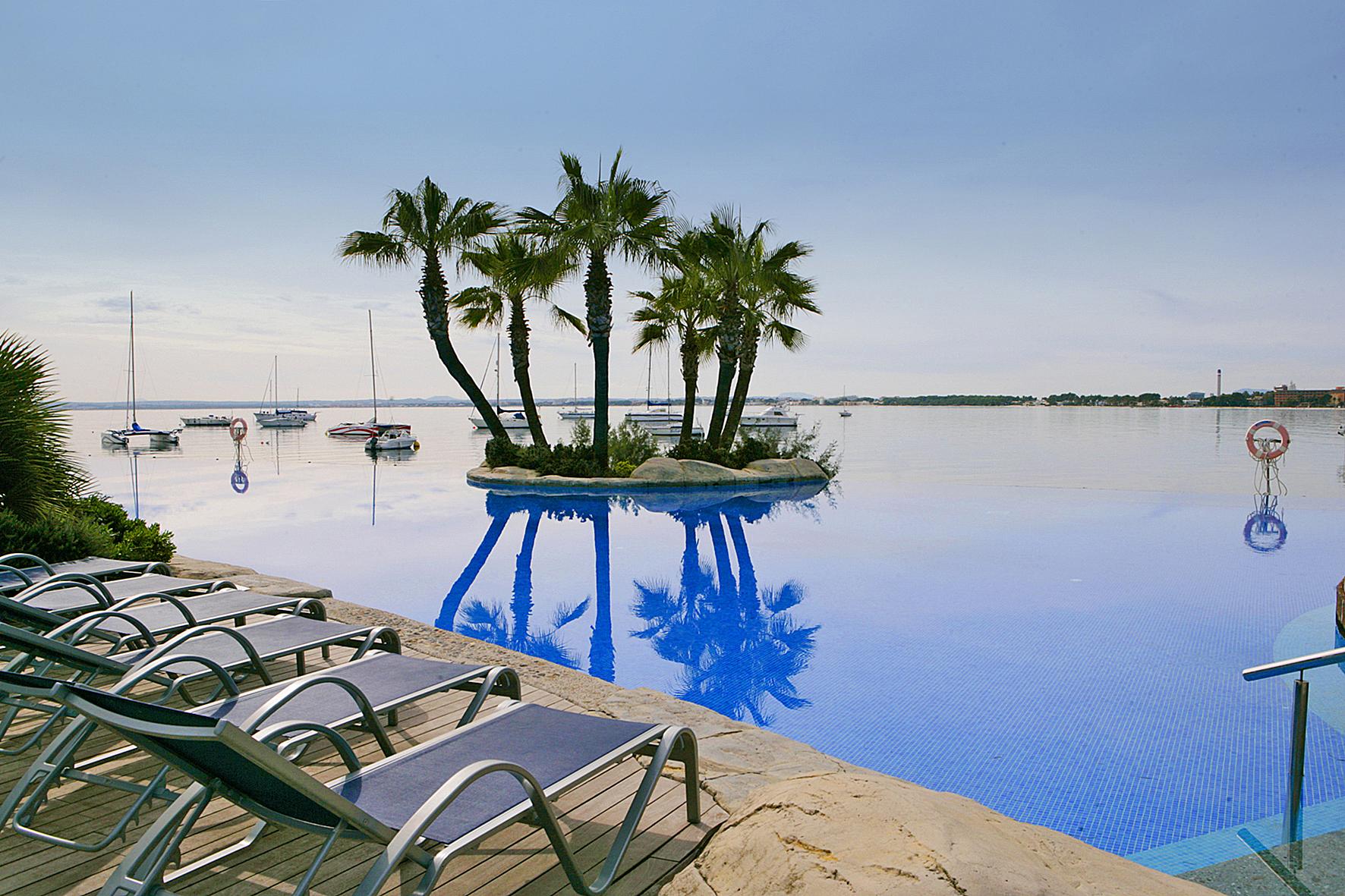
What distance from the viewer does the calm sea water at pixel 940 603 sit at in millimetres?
4504

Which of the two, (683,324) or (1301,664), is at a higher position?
(683,324)

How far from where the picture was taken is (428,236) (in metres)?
18.2

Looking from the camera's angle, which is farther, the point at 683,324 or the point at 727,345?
the point at 683,324

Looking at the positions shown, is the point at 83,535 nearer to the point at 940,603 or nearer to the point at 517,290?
the point at 940,603

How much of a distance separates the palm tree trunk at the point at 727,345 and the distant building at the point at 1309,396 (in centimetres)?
7687

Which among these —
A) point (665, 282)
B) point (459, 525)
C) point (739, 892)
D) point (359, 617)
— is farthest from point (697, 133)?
point (739, 892)

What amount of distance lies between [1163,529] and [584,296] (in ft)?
40.8

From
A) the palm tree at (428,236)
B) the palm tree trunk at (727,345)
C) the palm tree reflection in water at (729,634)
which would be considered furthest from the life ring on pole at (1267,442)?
the palm tree at (428,236)

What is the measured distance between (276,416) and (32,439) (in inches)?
1836

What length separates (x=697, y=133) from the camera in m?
17.8

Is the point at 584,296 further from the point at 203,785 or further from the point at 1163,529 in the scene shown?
the point at 203,785

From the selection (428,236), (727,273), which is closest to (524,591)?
(727,273)

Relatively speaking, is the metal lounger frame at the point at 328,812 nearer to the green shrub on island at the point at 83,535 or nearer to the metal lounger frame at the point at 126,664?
the metal lounger frame at the point at 126,664

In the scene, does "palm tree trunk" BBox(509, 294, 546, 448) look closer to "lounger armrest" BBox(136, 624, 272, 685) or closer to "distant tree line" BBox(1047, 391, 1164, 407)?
"lounger armrest" BBox(136, 624, 272, 685)
